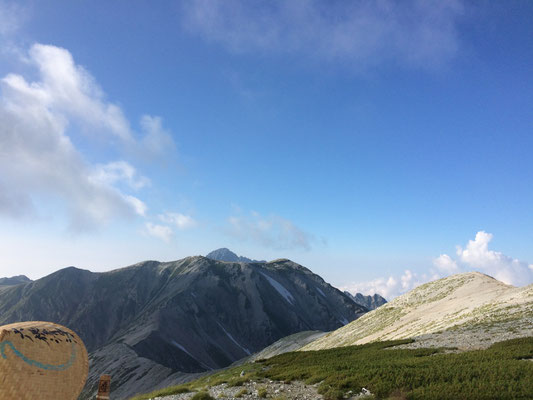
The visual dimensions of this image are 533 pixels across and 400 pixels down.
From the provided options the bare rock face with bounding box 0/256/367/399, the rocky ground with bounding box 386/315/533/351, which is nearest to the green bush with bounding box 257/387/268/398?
the rocky ground with bounding box 386/315/533/351

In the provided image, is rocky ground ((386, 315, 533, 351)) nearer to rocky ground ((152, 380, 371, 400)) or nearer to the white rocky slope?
the white rocky slope

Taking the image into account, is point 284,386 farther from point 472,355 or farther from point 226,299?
point 226,299

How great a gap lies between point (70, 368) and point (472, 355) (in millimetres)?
25387

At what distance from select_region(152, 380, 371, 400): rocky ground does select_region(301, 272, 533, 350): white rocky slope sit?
1743 cm

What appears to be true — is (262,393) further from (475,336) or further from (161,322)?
(161,322)

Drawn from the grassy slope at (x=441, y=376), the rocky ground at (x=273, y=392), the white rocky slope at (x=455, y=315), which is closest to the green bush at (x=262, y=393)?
the rocky ground at (x=273, y=392)

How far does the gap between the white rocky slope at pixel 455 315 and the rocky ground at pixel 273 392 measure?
17434mm

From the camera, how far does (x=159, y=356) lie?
416 feet

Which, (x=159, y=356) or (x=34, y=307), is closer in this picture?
(x=159, y=356)

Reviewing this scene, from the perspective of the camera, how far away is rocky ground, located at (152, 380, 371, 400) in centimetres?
1720

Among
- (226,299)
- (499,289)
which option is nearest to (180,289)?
(226,299)

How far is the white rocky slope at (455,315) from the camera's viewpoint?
3300cm

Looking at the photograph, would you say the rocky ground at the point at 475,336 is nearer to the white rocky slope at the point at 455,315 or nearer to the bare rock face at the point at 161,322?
the white rocky slope at the point at 455,315

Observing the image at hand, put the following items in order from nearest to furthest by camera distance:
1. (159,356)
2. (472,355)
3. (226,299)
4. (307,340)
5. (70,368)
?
(70,368) < (472,355) < (307,340) < (159,356) < (226,299)
